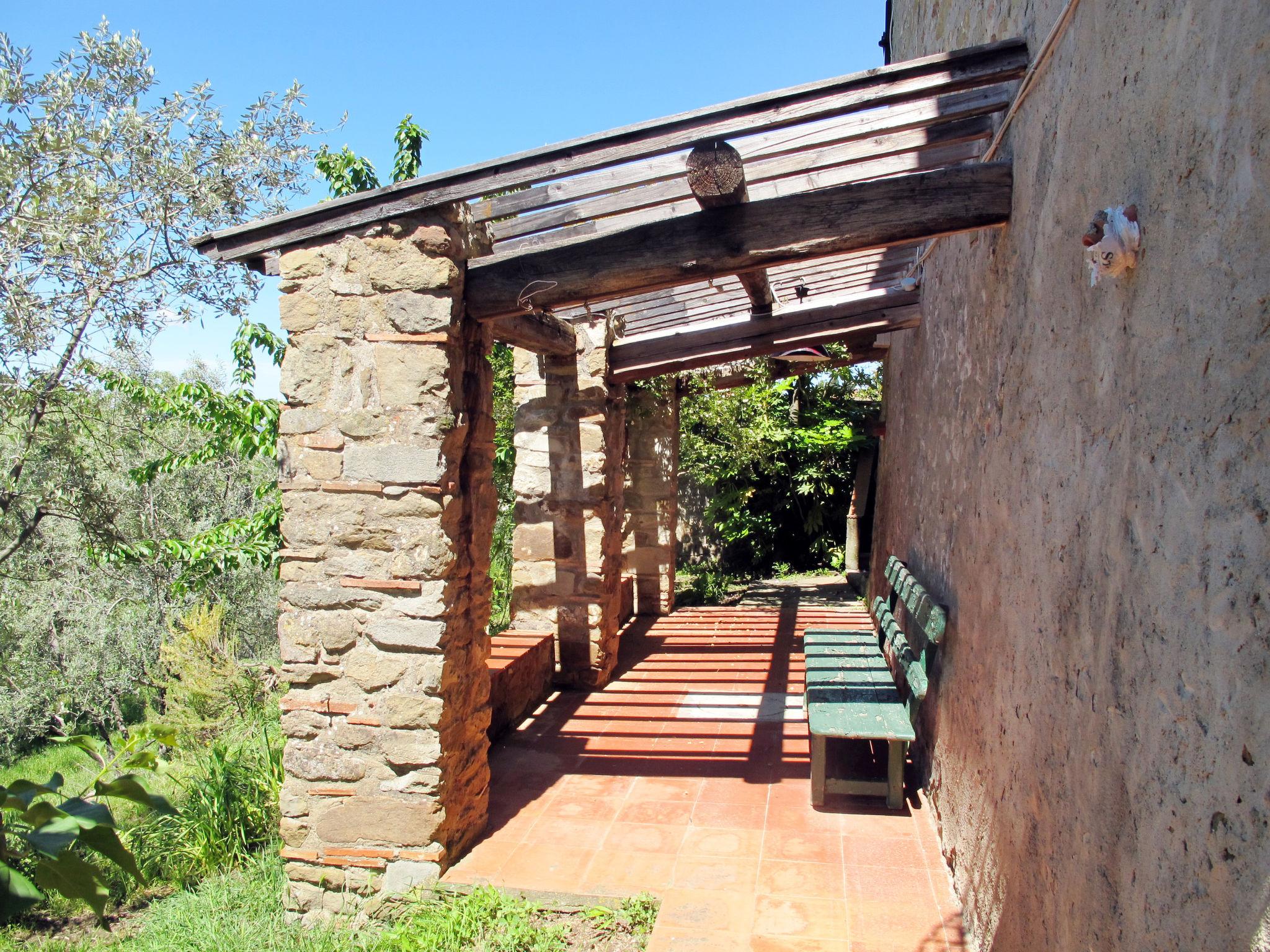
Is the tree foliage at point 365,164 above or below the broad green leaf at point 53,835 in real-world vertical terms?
above

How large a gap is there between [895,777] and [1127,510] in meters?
2.85

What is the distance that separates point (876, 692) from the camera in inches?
186

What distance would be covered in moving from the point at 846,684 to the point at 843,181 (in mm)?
2855

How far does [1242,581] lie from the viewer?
1335 millimetres

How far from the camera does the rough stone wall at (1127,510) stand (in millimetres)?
1350

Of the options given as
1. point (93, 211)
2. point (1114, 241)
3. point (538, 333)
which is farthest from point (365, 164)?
point (1114, 241)

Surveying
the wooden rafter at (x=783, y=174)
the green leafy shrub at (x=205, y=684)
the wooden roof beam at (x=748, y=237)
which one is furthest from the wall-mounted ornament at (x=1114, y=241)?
the green leafy shrub at (x=205, y=684)

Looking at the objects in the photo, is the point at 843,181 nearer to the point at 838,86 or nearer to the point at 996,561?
the point at 838,86

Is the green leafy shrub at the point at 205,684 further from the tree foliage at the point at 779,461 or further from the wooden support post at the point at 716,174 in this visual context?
the tree foliage at the point at 779,461

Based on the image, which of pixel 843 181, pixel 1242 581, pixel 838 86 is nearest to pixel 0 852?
pixel 1242 581

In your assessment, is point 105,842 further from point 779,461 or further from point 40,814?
point 779,461

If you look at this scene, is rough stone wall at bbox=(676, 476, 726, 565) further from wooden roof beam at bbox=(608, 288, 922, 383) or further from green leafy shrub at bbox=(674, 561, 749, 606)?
wooden roof beam at bbox=(608, 288, 922, 383)

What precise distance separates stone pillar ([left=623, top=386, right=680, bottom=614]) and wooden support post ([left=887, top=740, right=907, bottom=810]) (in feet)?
15.4

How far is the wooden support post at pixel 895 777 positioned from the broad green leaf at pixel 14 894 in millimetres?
3991
